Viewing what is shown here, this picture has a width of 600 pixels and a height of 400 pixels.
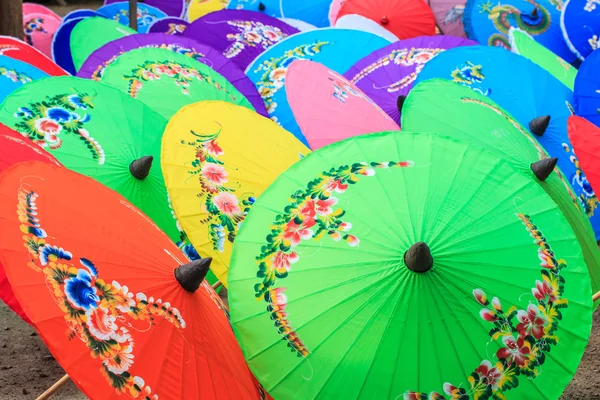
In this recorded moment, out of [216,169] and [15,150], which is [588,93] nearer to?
[216,169]

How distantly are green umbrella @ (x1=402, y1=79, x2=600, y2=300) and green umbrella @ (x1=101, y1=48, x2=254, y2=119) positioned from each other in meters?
0.99

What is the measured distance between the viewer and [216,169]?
9.55 feet

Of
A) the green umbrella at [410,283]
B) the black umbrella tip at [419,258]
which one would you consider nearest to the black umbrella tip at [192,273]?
the green umbrella at [410,283]

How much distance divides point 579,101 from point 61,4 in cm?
878

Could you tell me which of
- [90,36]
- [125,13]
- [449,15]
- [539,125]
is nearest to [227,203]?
[539,125]

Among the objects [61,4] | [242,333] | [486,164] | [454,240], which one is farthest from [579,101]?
[61,4]

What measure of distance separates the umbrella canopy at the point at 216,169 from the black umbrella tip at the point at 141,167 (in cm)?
9

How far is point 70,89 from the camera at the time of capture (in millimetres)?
3252

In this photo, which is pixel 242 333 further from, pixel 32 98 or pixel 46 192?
pixel 32 98

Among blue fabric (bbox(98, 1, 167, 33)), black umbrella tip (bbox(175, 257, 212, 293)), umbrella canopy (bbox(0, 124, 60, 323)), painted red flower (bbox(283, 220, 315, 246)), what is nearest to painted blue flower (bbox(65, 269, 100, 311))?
black umbrella tip (bbox(175, 257, 212, 293))

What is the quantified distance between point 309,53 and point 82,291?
3400 millimetres

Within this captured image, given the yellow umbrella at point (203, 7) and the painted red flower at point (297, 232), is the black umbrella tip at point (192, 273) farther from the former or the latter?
the yellow umbrella at point (203, 7)

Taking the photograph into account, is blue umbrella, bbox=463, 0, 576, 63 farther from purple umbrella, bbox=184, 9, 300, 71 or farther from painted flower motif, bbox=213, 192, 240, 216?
painted flower motif, bbox=213, 192, 240, 216

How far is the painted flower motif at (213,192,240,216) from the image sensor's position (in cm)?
288
